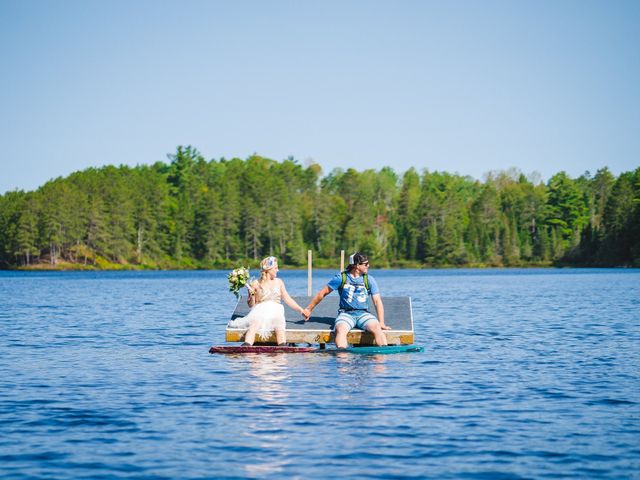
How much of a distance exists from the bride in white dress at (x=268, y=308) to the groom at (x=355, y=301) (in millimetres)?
629

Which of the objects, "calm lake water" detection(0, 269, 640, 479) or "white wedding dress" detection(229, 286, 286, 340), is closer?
"calm lake water" detection(0, 269, 640, 479)

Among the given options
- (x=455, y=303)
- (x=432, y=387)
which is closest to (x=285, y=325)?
(x=432, y=387)

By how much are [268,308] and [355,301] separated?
2014 mm

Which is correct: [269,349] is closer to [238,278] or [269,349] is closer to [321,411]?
[238,278]

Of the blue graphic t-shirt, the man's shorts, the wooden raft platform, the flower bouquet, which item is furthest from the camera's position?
the flower bouquet

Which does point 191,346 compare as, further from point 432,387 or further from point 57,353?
point 432,387

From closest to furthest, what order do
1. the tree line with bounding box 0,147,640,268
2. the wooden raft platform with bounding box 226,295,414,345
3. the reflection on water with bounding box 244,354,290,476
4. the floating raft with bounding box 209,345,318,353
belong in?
the reflection on water with bounding box 244,354,290,476 → the floating raft with bounding box 209,345,318,353 → the wooden raft platform with bounding box 226,295,414,345 → the tree line with bounding box 0,147,640,268

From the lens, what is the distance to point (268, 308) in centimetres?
2170

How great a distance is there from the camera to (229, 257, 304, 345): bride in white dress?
21.4 meters

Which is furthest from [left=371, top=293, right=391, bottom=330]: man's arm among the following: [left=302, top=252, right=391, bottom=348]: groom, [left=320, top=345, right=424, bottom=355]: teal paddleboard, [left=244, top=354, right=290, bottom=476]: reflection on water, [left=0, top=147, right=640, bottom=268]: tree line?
[left=0, top=147, right=640, bottom=268]: tree line

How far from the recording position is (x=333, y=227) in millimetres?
194250

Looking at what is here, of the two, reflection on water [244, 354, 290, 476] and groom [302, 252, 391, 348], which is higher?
groom [302, 252, 391, 348]

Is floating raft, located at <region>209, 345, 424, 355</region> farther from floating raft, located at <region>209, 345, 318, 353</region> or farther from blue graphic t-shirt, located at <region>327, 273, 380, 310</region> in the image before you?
blue graphic t-shirt, located at <region>327, 273, 380, 310</region>

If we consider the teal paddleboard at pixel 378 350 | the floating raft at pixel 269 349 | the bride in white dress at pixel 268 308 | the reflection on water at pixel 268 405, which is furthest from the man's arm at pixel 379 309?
the reflection on water at pixel 268 405
